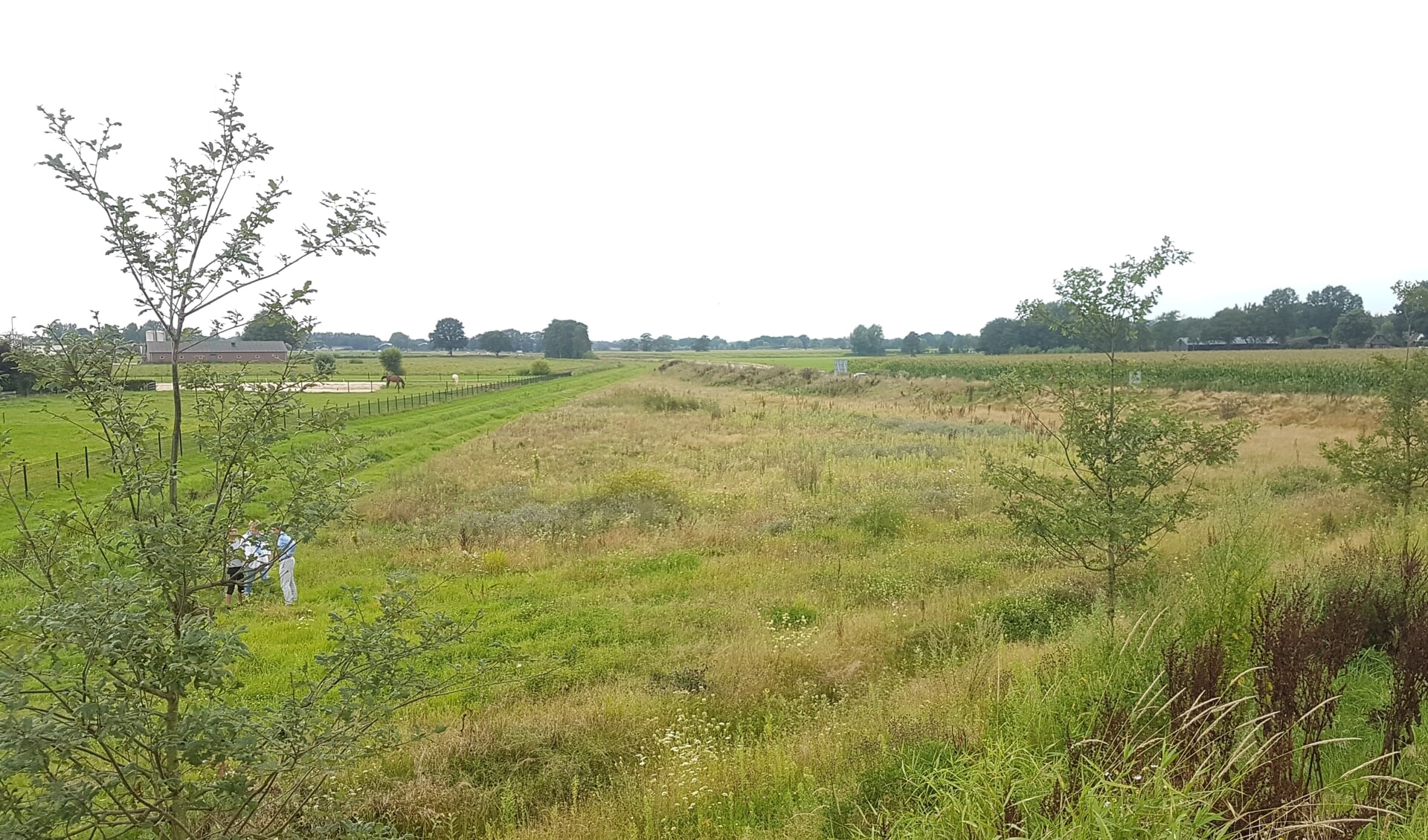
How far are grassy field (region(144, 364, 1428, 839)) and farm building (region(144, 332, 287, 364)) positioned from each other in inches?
139

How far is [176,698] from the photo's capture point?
3.36 m

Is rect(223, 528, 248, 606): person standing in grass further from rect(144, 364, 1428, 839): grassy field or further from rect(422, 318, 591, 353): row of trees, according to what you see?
rect(422, 318, 591, 353): row of trees

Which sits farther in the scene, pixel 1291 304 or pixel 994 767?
pixel 1291 304

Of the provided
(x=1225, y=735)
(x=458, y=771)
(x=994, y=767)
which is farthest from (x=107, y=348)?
(x=1225, y=735)

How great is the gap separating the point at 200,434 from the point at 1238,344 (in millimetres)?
131443

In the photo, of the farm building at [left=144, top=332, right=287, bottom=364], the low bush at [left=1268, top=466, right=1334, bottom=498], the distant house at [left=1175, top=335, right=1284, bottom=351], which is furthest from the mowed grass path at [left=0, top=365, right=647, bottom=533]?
the distant house at [left=1175, top=335, right=1284, bottom=351]

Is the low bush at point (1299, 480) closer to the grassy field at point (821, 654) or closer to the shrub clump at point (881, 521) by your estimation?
the grassy field at point (821, 654)

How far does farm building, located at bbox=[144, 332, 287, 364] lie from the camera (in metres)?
3.95

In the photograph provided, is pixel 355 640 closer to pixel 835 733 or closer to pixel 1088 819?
pixel 1088 819

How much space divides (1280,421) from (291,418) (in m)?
35.1

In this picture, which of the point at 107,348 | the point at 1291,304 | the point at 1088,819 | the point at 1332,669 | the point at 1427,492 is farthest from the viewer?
the point at 1291,304

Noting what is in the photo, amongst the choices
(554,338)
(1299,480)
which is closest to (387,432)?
(1299,480)

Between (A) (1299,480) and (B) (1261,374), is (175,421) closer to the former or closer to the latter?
(A) (1299,480)

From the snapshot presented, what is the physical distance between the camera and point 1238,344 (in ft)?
351
